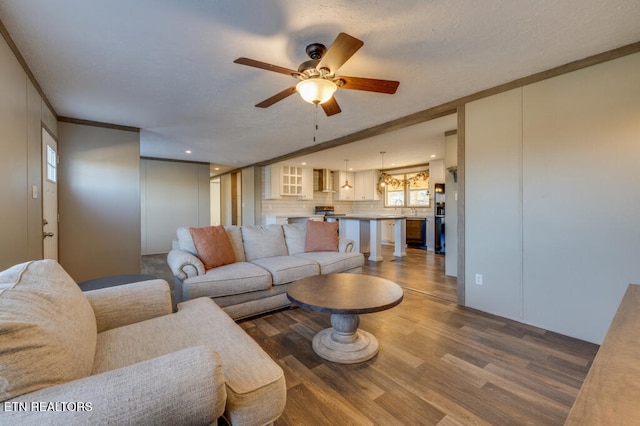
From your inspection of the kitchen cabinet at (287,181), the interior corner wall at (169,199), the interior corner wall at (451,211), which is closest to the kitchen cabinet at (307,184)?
the kitchen cabinet at (287,181)

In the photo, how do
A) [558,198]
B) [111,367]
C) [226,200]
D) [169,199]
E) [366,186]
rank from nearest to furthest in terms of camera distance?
[111,367], [558,198], [169,199], [366,186], [226,200]

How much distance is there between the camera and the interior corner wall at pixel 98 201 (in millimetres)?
3584

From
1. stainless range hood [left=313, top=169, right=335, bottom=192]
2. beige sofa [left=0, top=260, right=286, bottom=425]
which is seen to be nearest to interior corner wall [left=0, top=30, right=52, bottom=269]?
beige sofa [left=0, top=260, right=286, bottom=425]

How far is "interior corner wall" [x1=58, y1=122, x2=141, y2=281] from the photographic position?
358 cm

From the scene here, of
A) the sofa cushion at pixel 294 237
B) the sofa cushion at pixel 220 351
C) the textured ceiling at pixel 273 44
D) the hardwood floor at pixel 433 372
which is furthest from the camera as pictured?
the sofa cushion at pixel 294 237

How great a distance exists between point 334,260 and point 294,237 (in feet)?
2.42

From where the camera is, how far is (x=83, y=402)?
0.71 m

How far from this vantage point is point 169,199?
6652mm

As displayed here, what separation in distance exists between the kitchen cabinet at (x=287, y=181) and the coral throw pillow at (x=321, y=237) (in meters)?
3.60

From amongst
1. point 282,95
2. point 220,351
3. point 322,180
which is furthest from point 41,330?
point 322,180

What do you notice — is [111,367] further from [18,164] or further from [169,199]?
[169,199]

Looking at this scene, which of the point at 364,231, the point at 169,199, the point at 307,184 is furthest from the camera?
the point at 307,184

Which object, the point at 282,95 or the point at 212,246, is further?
the point at 212,246

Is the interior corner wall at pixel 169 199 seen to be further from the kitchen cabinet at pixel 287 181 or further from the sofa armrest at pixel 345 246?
the sofa armrest at pixel 345 246
